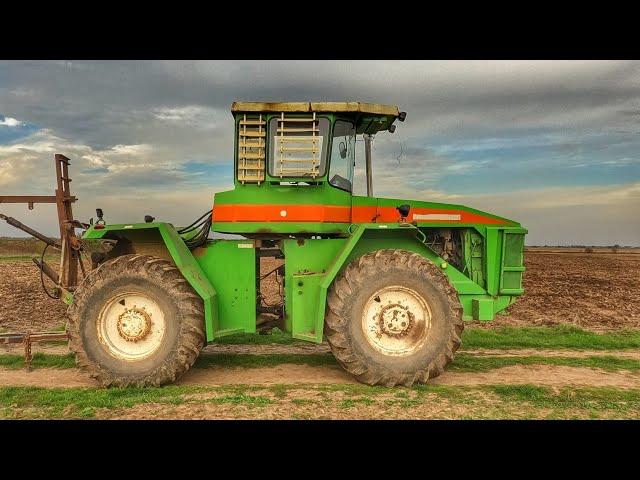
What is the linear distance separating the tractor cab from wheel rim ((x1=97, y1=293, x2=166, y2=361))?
5.02ft

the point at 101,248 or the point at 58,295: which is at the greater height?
the point at 101,248

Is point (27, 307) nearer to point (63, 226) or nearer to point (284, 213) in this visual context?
point (63, 226)

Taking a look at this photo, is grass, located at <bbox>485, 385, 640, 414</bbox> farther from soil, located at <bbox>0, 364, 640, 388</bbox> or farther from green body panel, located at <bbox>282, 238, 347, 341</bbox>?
green body panel, located at <bbox>282, 238, 347, 341</bbox>

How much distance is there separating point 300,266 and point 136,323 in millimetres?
2432

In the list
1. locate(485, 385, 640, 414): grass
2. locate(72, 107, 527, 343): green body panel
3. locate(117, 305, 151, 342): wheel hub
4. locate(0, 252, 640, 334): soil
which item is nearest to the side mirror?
locate(72, 107, 527, 343): green body panel

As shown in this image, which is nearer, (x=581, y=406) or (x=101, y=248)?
(x=581, y=406)

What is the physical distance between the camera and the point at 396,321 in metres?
6.67

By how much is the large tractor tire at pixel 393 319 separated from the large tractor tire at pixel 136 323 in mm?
1982

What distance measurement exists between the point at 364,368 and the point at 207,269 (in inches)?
108

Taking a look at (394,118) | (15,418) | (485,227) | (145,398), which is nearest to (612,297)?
(485,227)

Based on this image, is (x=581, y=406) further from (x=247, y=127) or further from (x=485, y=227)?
(x=247, y=127)

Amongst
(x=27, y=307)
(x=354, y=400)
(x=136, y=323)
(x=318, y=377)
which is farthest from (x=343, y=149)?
(x=27, y=307)

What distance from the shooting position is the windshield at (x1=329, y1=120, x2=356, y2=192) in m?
7.24

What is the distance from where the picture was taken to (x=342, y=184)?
7.38 metres
